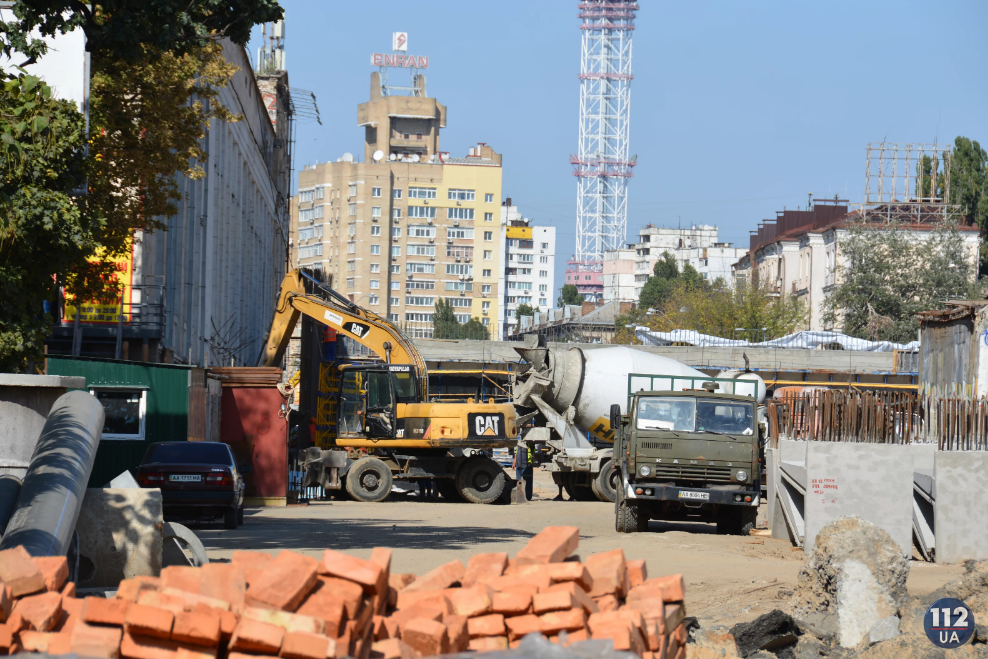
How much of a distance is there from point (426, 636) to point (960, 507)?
12099 millimetres

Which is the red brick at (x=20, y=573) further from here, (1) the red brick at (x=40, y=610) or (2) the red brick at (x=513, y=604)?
(2) the red brick at (x=513, y=604)

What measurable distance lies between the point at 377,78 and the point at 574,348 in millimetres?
151684

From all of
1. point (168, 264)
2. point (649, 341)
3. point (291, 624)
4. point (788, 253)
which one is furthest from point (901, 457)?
point (788, 253)

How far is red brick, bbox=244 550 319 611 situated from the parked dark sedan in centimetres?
1224

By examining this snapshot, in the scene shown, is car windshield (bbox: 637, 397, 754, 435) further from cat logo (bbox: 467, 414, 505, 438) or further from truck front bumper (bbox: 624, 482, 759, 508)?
cat logo (bbox: 467, 414, 505, 438)

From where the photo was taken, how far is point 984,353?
29547 mm

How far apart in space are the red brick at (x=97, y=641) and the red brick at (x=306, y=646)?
973 mm

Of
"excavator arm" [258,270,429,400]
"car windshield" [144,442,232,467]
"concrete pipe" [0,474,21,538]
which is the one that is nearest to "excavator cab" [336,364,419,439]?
"excavator arm" [258,270,429,400]

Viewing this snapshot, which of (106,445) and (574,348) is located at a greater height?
(574,348)

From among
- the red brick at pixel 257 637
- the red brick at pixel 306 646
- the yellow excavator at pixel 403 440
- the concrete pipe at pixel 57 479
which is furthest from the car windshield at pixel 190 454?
the red brick at pixel 306 646

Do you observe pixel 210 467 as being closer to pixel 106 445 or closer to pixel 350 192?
pixel 106 445

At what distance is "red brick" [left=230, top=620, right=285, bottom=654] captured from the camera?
580 centimetres

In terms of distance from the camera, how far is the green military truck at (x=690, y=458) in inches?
739

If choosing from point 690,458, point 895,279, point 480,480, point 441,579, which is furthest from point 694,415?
point 895,279
